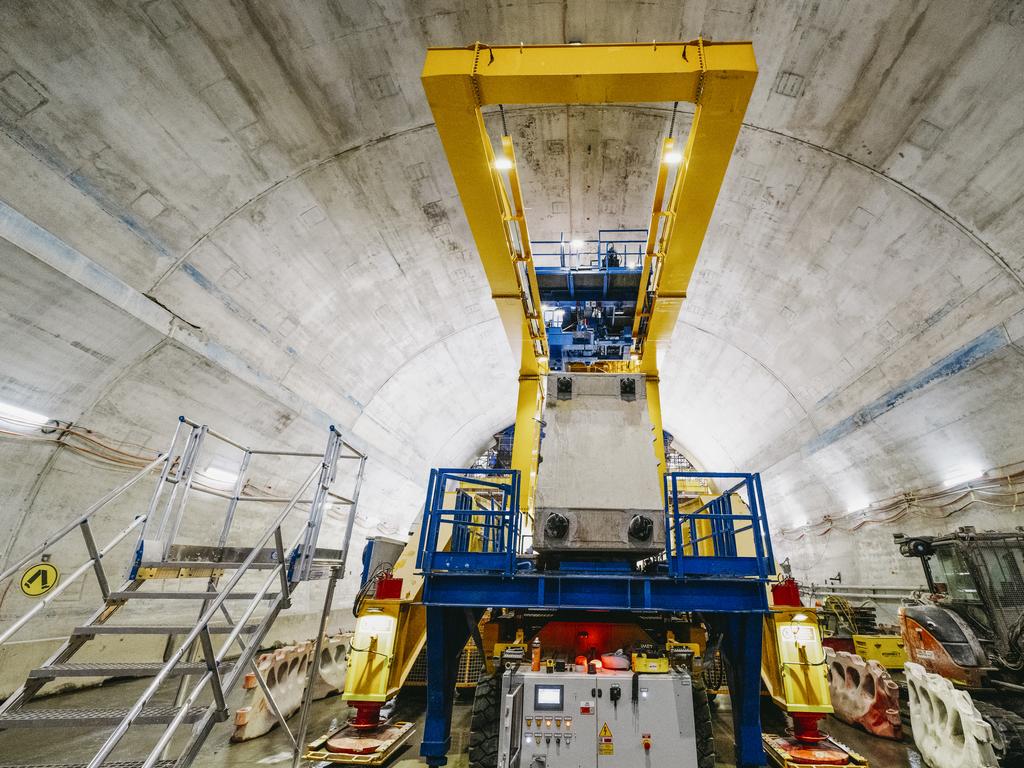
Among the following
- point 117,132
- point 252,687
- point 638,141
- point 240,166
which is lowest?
point 252,687

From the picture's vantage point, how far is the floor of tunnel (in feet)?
17.2

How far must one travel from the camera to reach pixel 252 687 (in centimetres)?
698

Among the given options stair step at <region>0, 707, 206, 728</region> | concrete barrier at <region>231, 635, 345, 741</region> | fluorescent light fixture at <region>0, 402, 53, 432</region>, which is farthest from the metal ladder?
fluorescent light fixture at <region>0, 402, 53, 432</region>

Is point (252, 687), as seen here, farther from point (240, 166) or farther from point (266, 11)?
point (266, 11)

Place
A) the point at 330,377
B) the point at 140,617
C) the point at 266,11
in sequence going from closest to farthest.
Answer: the point at 266,11 → the point at 140,617 → the point at 330,377

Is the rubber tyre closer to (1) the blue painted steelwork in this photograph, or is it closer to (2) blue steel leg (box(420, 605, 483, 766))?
(2) blue steel leg (box(420, 605, 483, 766))

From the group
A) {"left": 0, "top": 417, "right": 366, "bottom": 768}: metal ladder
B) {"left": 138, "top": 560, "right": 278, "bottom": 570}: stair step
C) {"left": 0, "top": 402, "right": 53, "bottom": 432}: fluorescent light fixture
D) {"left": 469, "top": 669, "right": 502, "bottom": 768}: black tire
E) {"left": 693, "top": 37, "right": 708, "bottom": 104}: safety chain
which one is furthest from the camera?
{"left": 0, "top": 402, "right": 53, "bottom": 432}: fluorescent light fixture

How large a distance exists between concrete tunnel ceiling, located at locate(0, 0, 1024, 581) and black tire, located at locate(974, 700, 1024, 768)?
4445mm

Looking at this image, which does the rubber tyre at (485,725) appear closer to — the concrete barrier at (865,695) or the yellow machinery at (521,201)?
the yellow machinery at (521,201)

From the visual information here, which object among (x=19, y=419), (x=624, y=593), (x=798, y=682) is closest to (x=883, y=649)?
(x=798, y=682)

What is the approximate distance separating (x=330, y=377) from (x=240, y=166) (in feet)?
14.9

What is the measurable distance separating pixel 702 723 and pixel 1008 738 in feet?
10.3

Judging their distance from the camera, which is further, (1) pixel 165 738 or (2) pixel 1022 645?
(2) pixel 1022 645

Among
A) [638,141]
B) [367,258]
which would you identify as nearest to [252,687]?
[367,258]
